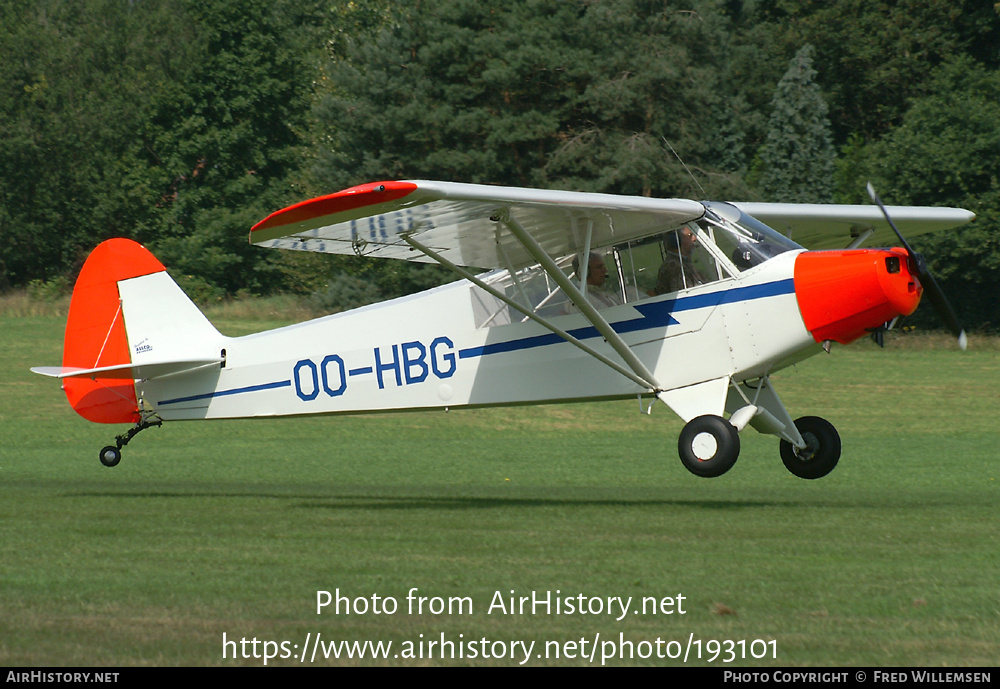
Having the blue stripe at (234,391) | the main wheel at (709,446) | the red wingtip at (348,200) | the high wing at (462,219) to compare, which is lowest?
the main wheel at (709,446)

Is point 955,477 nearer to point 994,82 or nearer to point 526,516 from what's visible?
point 526,516

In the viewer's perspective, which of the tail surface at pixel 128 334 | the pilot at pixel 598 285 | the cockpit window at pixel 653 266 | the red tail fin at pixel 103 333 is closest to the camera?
the cockpit window at pixel 653 266

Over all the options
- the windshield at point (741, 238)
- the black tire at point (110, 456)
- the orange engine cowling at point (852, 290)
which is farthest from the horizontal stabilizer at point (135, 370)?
the orange engine cowling at point (852, 290)

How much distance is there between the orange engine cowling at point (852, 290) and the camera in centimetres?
1040

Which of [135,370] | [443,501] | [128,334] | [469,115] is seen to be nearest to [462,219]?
[443,501]

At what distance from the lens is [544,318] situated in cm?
1177

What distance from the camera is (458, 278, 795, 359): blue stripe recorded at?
10953mm

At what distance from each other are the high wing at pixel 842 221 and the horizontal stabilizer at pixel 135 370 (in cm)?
590

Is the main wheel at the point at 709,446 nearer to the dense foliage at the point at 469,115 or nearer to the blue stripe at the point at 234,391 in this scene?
the blue stripe at the point at 234,391

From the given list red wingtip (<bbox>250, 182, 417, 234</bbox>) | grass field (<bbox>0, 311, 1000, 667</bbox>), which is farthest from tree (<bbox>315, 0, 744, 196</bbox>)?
red wingtip (<bbox>250, 182, 417, 234</bbox>)

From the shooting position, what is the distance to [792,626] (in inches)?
253

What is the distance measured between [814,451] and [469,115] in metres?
29.0
